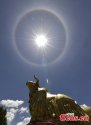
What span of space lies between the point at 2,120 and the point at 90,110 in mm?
34366

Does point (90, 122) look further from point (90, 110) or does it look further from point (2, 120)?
point (2, 120)

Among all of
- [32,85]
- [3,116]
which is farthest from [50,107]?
[3,116]

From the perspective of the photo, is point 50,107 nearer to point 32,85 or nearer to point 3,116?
point 32,85

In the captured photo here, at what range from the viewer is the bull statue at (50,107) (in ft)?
67.6

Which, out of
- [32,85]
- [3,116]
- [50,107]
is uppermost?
[3,116]

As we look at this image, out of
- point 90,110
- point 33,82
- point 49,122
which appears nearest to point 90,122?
point 90,110

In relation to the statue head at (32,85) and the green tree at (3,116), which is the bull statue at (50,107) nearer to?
the statue head at (32,85)

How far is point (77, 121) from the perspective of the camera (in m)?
20.0

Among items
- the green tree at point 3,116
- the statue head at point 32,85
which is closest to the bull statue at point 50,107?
the statue head at point 32,85

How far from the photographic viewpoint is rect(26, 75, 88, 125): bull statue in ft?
67.6

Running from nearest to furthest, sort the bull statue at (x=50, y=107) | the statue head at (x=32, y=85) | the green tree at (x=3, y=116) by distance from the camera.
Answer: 1. the bull statue at (x=50, y=107)
2. the statue head at (x=32, y=85)
3. the green tree at (x=3, y=116)

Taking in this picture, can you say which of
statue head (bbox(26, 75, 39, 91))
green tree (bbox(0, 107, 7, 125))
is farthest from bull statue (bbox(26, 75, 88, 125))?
green tree (bbox(0, 107, 7, 125))

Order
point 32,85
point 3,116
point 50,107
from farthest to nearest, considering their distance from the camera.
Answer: point 3,116, point 32,85, point 50,107

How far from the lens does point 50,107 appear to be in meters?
21.2
